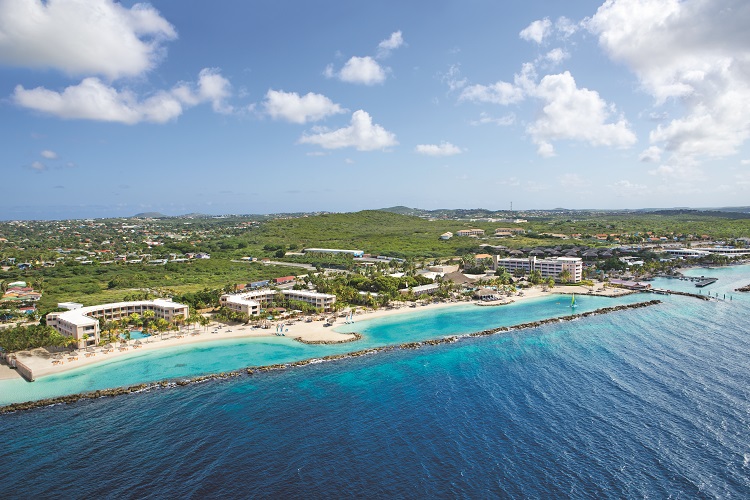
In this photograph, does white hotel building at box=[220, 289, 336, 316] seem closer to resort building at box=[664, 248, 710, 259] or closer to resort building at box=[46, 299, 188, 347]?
resort building at box=[46, 299, 188, 347]

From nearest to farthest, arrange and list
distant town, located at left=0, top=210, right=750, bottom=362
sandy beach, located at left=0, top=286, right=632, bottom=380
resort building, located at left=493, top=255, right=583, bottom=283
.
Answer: sandy beach, located at left=0, top=286, right=632, bottom=380 → distant town, located at left=0, top=210, right=750, bottom=362 → resort building, located at left=493, top=255, right=583, bottom=283

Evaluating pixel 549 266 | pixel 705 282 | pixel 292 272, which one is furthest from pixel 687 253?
pixel 292 272

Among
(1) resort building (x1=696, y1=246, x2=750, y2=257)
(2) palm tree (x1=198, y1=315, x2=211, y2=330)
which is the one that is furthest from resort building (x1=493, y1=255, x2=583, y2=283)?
(2) palm tree (x1=198, y1=315, x2=211, y2=330)

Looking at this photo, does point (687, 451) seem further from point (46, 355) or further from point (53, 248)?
point (53, 248)

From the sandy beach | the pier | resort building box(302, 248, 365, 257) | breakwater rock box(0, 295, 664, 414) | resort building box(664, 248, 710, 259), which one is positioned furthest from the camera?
resort building box(302, 248, 365, 257)

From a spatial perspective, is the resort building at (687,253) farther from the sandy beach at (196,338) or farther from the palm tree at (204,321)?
the palm tree at (204,321)

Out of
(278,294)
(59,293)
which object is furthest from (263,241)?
(278,294)

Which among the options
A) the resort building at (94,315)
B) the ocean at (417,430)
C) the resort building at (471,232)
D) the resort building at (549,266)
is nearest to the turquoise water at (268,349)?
the ocean at (417,430)

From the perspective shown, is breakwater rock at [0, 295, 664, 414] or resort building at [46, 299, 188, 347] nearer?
breakwater rock at [0, 295, 664, 414]
